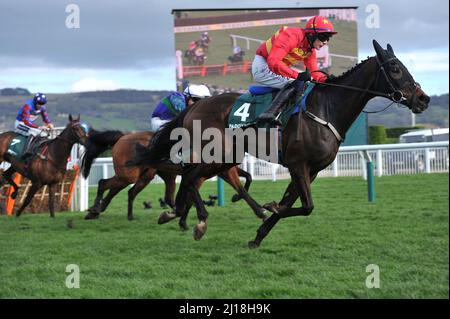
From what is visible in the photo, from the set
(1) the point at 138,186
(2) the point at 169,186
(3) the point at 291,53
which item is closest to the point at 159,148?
(3) the point at 291,53

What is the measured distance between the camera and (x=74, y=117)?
1053 centimetres

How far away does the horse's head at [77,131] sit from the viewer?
10.0 meters

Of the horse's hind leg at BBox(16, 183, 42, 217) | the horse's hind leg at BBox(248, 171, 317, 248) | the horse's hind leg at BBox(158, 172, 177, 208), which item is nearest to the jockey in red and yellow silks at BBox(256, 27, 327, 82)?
the horse's hind leg at BBox(248, 171, 317, 248)

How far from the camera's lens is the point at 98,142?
9.33 meters

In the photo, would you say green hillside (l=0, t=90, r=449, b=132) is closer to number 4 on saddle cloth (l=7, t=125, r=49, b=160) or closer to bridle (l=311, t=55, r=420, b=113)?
number 4 on saddle cloth (l=7, t=125, r=49, b=160)

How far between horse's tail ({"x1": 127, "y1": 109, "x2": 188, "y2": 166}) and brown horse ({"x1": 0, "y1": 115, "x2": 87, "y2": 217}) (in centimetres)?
352

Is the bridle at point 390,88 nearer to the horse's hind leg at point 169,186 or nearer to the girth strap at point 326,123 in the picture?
the girth strap at point 326,123

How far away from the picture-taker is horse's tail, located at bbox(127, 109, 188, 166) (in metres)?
6.49

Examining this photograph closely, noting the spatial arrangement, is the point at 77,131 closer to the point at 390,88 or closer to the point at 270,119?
the point at 270,119

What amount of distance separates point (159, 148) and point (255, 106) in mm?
1353

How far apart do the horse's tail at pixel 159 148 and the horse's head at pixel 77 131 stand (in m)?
3.54

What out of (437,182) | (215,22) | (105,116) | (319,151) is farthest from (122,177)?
(105,116)
